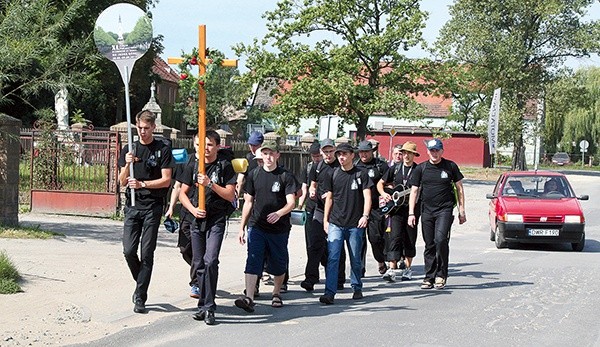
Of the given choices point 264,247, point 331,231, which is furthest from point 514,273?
point 264,247

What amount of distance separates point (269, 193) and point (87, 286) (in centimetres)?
253

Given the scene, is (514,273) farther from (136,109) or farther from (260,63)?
(136,109)

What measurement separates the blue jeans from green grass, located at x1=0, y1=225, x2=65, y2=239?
585 centimetres

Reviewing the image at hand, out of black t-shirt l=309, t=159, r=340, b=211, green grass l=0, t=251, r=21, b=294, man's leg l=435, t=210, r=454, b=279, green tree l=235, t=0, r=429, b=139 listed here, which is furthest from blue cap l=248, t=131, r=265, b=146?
green tree l=235, t=0, r=429, b=139

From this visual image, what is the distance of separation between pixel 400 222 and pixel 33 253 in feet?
16.6

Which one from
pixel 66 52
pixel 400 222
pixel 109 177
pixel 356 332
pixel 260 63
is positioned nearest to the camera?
pixel 356 332

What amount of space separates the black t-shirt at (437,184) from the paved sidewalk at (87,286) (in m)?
2.11

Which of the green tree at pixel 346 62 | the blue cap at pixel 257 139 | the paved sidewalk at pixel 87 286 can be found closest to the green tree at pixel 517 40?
the green tree at pixel 346 62

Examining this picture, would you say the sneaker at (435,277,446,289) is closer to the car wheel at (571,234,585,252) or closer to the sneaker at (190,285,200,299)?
the sneaker at (190,285,200,299)

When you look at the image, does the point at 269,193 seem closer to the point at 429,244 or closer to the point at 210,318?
the point at 210,318

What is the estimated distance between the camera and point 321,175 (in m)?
10.5

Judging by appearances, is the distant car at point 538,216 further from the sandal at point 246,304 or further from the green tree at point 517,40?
the green tree at point 517,40

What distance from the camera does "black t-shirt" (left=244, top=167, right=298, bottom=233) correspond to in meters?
9.39

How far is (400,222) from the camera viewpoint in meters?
12.0
